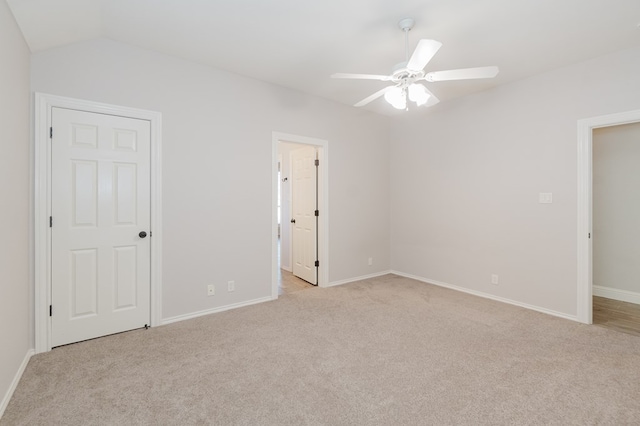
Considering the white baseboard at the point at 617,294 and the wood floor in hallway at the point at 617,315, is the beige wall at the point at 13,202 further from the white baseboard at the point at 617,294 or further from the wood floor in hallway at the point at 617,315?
the white baseboard at the point at 617,294

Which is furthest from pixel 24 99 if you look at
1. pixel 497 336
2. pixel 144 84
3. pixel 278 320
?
pixel 497 336

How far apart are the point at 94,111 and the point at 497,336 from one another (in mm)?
4259

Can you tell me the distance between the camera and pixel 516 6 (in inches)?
87.6

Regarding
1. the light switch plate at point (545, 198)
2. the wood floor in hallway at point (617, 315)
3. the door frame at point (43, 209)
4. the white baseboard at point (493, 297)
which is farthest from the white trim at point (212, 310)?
the wood floor in hallway at point (617, 315)

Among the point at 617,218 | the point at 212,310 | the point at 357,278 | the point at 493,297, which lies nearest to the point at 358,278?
the point at 357,278

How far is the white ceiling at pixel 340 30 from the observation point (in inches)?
87.1

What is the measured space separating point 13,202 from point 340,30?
9.20 ft

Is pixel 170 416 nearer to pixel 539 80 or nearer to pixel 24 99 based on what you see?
pixel 24 99

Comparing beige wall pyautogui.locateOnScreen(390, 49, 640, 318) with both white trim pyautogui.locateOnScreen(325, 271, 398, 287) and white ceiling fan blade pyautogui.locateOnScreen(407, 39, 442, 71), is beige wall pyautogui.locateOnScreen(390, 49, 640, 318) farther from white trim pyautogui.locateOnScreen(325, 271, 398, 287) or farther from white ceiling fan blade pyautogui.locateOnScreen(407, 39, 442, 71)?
white ceiling fan blade pyautogui.locateOnScreen(407, 39, 442, 71)

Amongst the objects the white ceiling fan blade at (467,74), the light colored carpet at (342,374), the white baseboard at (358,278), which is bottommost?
the light colored carpet at (342,374)

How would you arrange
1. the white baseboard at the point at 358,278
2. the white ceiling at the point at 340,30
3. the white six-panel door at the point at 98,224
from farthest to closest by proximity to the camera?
the white baseboard at the point at 358,278 < the white six-panel door at the point at 98,224 < the white ceiling at the point at 340,30

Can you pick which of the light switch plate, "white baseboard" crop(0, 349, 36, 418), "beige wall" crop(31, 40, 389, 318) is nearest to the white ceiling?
"beige wall" crop(31, 40, 389, 318)

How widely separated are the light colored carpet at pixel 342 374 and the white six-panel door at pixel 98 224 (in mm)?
261

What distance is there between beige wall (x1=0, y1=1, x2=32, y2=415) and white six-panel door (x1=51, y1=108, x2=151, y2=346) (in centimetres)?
22
